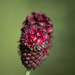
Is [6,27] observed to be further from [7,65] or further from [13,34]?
[7,65]

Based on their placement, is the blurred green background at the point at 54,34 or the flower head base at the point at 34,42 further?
the blurred green background at the point at 54,34

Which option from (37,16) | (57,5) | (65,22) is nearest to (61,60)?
(65,22)

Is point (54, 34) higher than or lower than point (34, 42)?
lower

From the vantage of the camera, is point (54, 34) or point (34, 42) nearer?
point (34, 42)
